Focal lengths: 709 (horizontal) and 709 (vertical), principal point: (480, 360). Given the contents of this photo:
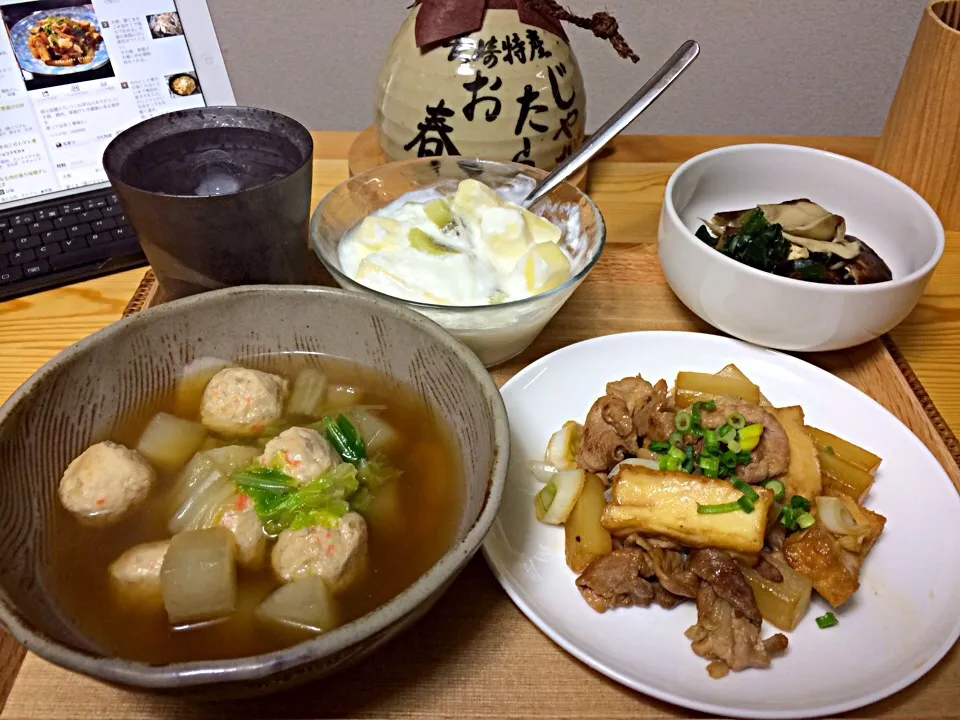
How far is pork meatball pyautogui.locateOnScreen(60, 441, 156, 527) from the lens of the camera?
1.05m

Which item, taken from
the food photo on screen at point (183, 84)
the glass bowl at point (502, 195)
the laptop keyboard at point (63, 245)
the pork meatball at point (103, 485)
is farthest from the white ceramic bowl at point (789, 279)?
the food photo on screen at point (183, 84)

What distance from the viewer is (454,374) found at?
3.76 feet

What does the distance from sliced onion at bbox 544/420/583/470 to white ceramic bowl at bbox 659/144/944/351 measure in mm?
443

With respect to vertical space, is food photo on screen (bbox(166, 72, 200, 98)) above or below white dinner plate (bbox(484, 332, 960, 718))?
above

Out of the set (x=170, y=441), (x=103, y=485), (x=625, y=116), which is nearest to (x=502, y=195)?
(x=625, y=116)

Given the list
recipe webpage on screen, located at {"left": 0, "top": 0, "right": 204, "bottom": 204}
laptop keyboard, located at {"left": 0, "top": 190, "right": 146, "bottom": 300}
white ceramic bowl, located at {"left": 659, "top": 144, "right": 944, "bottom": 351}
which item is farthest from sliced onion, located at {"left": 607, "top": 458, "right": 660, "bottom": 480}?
recipe webpage on screen, located at {"left": 0, "top": 0, "right": 204, "bottom": 204}

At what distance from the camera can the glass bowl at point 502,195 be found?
1370mm

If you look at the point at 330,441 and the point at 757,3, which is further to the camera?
the point at 757,3

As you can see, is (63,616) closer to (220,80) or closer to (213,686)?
(213,686)

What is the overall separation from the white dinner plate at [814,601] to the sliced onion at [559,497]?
0.06 ft

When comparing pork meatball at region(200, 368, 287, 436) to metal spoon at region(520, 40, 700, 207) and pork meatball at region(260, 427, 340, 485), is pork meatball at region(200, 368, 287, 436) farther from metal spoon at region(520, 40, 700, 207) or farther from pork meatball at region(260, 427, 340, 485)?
metal spoon at region(520, 40, 700, 207)

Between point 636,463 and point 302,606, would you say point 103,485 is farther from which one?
point 636,463

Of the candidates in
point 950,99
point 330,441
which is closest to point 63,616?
point 330,441

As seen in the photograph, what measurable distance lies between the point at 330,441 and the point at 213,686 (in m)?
0.49
